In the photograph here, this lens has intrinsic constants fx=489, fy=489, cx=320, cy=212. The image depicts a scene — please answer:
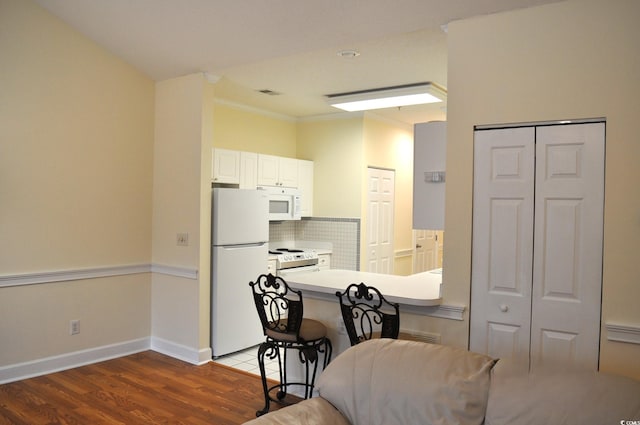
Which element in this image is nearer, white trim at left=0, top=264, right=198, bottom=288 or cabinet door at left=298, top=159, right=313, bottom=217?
white trim at left=0, top=264, right=198, bottom=288

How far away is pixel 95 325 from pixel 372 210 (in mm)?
3562

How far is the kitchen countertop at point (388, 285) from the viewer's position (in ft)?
10.2

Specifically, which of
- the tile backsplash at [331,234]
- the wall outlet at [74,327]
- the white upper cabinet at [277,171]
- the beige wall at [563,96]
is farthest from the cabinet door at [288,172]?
the beige wall at [563,96]

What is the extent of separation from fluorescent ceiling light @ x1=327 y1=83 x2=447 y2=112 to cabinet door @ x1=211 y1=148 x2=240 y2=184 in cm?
125

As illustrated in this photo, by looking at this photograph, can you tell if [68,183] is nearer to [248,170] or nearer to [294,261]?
[248,170]

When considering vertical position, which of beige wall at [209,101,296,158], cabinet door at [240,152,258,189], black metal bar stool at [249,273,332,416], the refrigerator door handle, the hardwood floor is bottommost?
the hardwood floor

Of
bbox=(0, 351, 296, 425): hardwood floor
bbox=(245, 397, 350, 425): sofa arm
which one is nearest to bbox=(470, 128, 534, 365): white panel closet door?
bbox=(245, 397, 350, 425): sofa arm

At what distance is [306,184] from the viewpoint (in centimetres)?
653

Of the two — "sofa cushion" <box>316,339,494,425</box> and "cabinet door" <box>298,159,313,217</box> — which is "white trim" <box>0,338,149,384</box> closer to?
"cabinet door" <box>298,159,313,217</box>

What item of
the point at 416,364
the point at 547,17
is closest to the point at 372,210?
the point at 547,17

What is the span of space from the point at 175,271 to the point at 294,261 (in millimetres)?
1517

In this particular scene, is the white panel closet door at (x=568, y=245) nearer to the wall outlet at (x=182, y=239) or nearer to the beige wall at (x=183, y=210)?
the beige wall at (x=183, y=210)

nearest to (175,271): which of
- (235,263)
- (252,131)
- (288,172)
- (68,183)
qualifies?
(235,263)

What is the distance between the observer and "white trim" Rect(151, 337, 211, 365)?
14.9ft
